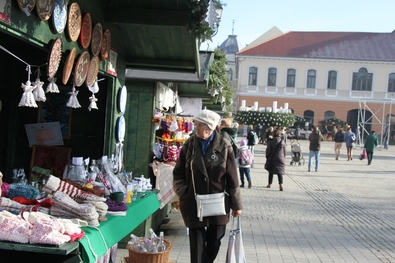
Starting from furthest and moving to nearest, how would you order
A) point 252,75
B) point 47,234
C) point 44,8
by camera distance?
point 252,75, point 44,8, point 47,234

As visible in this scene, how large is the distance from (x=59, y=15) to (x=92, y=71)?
1.00 meters

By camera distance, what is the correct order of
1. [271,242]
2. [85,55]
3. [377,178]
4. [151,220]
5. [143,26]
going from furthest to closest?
[377,178]
[271,242]
[151,220]
[143,26]
[85,55]

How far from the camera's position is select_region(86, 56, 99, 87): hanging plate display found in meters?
4.79

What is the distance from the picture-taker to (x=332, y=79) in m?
52.7

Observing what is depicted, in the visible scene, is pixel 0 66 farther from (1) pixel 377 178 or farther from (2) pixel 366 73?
(2) pixel 366 73

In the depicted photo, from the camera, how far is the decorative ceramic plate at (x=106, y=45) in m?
5.14

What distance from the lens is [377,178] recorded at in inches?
695

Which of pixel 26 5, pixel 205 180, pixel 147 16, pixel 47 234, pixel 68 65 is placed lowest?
pixel 47 234

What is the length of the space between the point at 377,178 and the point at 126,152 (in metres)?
13.1

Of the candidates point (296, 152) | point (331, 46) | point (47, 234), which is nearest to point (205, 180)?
point (47, 234)

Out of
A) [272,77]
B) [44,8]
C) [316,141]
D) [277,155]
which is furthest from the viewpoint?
[272,77]

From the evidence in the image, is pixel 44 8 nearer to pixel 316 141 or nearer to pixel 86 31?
pixel 86 31

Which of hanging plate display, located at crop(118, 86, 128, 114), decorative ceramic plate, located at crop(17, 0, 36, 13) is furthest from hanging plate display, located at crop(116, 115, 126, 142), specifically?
decorative ceramic plate, located at crop(17, 0, 36, 13)

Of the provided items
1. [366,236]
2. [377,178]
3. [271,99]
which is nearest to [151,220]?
[366,236]
